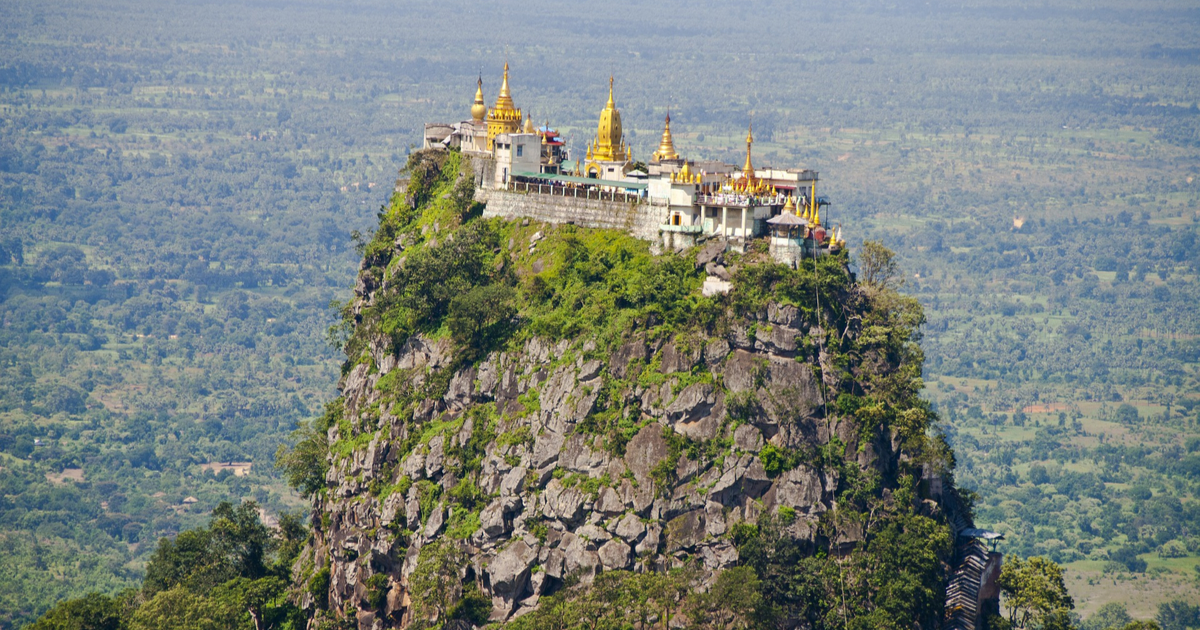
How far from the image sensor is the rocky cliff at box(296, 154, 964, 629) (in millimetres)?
69125

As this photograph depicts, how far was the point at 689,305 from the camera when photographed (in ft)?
239

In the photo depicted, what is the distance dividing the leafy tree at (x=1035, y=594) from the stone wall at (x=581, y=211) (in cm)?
1959

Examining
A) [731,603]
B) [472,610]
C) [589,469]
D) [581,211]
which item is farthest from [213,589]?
[731,603]

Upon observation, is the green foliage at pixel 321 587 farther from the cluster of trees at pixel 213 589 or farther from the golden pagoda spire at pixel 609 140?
the golden pagoda spire at pixel 609 140

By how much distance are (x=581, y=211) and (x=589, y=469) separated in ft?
42.6

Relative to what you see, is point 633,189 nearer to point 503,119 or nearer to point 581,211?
point 581,211

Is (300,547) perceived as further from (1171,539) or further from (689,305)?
(1171,539)

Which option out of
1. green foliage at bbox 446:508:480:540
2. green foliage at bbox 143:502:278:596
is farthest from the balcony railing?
green foliage at bbox 143:502:278:596

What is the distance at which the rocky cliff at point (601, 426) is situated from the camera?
69125 mm

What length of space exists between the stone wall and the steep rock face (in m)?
6.27

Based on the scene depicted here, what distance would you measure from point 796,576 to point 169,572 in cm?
2775

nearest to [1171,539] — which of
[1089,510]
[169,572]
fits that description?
[1089,510]

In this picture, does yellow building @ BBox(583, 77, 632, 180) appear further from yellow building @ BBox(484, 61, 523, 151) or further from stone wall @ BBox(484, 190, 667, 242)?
yellow building @ BBox(484, 61, 523, 151)

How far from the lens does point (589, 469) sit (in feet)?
232
